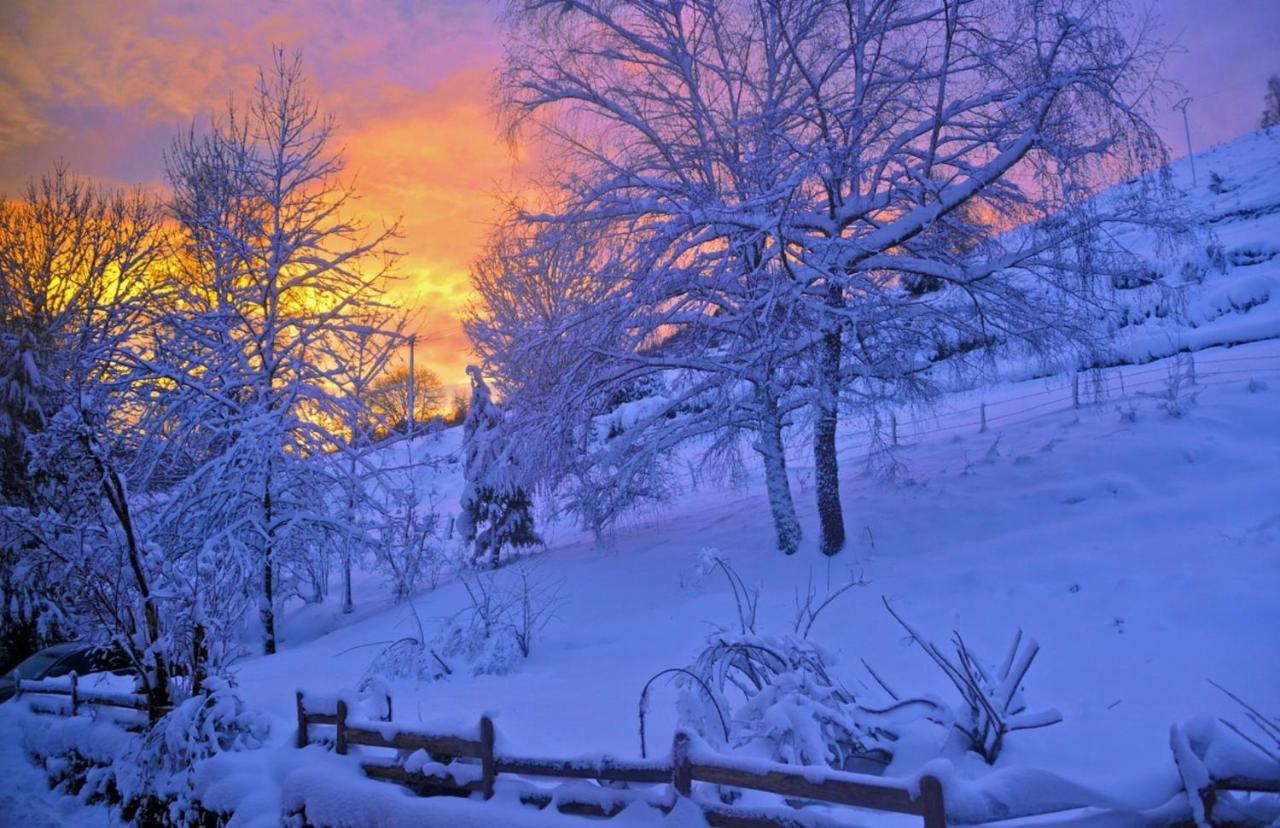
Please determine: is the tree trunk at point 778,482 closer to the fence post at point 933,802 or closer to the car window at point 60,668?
the fence post at point 933,802

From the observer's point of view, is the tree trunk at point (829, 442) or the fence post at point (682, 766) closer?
the fence post at point (682, 766)

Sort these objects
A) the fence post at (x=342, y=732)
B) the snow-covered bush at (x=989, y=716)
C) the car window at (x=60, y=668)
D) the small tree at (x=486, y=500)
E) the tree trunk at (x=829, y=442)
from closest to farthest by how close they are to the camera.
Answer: the snow-covered bush at (x=989, y=716) → the fence post at (x=342, y=732) → the tree trunk at (x=829, y=442) → the car window at (x=60, y=668) → the small tree at (x=486, y=500)

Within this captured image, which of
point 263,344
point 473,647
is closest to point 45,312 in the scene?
point 263,344

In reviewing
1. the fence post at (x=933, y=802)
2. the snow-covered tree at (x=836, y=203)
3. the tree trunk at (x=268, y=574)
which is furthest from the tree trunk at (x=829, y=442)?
the tree trunk at (x=268, y=574)

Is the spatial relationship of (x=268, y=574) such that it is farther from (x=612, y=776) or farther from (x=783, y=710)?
(x=783, y=710)

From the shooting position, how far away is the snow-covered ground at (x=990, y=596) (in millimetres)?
6215

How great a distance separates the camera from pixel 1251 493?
30.9ft

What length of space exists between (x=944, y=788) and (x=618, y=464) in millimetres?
9086

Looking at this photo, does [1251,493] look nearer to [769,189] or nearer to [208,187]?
[769,189]

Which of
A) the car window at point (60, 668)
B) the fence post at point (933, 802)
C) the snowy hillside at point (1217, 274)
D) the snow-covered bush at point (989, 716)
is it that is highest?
the snowy hillside at point (1217, 274)

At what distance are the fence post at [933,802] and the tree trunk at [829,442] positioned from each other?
7.10m

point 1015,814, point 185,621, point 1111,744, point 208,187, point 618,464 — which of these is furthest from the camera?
point 208,187

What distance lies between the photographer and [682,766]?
13.9ft

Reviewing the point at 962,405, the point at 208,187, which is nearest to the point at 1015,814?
the point at 208,187
